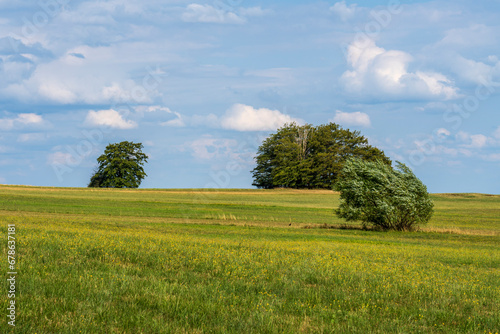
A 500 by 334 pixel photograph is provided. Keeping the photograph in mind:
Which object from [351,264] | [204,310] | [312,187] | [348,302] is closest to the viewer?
[204,310]

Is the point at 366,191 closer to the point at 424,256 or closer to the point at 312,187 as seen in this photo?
the point at 424,256

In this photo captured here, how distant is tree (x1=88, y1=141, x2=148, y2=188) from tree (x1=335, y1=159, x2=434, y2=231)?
79265 millimetres

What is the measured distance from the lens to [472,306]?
11.7 meters

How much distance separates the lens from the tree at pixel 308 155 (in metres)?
119

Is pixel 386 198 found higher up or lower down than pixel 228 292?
higher up

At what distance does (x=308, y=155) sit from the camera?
126 m

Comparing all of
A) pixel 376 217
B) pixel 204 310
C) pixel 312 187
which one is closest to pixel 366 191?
pixel 376 217

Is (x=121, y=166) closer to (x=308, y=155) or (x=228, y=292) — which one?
(x=308, y=155)

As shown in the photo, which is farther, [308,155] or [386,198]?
[308,155]

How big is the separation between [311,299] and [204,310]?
9.81 feet

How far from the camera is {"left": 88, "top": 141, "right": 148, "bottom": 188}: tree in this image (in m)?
115

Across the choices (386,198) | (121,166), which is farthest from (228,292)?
(121,166)

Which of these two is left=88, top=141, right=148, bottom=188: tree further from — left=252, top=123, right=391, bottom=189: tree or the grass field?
the grass field

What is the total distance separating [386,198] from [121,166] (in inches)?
3323
